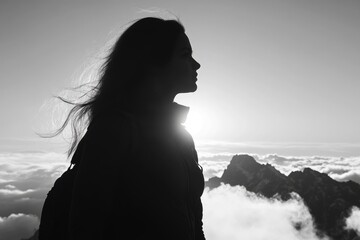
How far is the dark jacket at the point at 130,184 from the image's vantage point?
1883 mm

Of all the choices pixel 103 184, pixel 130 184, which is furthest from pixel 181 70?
pixel 103 184

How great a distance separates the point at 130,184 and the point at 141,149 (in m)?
0.29

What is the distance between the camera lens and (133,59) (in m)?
2.81

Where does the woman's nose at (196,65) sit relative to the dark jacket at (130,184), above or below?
above

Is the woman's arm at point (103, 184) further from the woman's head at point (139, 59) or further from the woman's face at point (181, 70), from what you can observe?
the woman's face at point (181, 70)

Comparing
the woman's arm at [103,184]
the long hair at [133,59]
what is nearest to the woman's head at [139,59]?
the long hair at [133,59]

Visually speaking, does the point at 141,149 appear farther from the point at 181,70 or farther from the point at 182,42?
the point at 182,42

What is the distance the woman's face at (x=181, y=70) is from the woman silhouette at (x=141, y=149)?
0.03 ft

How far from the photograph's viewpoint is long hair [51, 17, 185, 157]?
2.73 meters

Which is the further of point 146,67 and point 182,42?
point 182,42

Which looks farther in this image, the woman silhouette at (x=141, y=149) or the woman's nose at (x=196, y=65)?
the woman's nose at (x=196, y=65)

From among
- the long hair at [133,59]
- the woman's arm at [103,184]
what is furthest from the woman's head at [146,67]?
the woman's arm at [103,184]

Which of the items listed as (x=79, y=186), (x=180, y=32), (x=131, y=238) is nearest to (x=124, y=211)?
(x=131, y=238)

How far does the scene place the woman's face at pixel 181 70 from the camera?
2.93 meters
